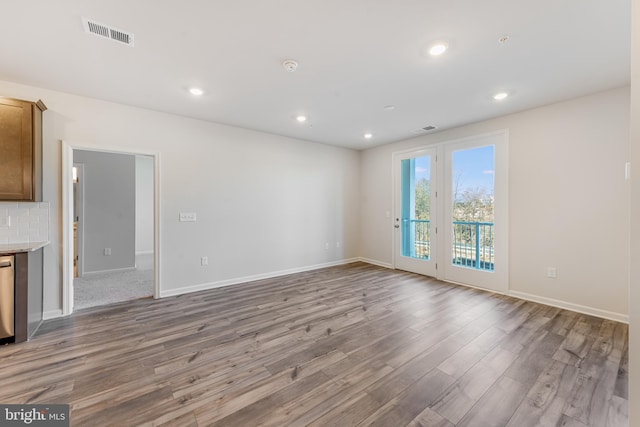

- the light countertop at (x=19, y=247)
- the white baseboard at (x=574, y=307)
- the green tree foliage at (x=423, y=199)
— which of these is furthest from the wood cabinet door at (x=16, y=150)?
the white baseboard at (x=574, y=307)

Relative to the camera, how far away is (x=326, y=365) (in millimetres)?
2184

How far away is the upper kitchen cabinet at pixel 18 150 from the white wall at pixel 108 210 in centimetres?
272

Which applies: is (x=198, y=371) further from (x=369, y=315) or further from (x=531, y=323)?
(x=531, y=323)

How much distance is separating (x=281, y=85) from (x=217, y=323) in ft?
9.19

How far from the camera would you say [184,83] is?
2.93 metres

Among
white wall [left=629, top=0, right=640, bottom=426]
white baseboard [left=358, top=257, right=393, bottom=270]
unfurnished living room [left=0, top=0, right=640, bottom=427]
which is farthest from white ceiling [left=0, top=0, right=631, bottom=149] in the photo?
white baseboard [left=358, top=257, right=393, bottom=270]

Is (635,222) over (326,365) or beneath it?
over

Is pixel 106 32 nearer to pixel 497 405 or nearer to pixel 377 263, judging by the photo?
pixel 497 405

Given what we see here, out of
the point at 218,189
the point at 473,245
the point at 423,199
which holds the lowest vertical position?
the point at 473,245

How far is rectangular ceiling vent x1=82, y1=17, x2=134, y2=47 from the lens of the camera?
78.6 inches

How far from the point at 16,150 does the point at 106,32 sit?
1.79 meters

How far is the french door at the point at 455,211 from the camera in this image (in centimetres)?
402

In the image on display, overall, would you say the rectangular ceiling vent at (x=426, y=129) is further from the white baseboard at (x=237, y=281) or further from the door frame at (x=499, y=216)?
the white baseboard at (x=237, y=281)

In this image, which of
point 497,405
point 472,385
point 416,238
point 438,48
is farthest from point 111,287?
point 438,48
